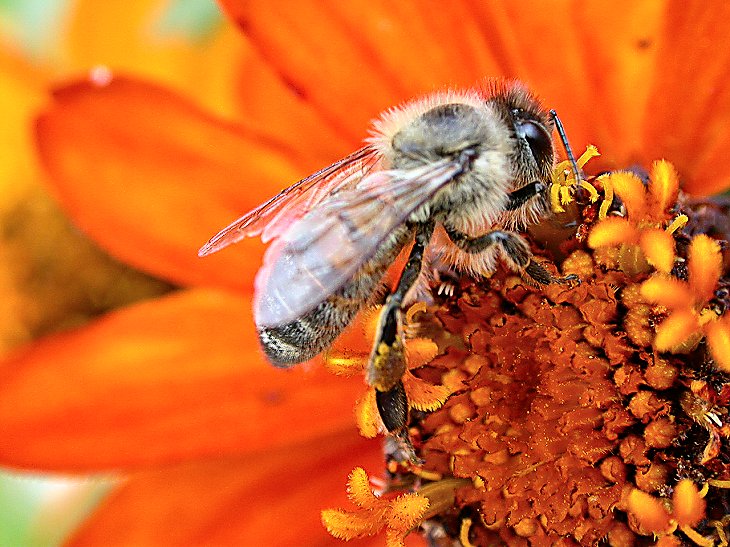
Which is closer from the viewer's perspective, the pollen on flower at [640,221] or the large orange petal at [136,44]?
the pollen on flower at [640,221]

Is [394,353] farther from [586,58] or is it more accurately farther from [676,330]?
[586,58]

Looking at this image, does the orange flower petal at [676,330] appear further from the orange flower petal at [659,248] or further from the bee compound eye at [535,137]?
the bee compound eye at [535,137]

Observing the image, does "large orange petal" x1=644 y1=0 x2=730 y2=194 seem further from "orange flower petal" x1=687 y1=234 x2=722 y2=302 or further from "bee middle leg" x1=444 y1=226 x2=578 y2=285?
"bee middle leg" x1=444 y1=226 x2=578 y2=285

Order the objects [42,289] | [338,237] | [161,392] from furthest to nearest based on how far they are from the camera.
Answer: [42,289]
[161,392]
[338,237]

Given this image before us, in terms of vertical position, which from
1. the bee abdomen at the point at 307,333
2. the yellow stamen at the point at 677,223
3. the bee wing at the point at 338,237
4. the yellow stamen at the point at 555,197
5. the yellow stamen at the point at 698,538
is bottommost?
the yellow stamen at the point at 698,538

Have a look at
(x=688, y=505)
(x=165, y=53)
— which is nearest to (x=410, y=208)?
(x=688, y=505)

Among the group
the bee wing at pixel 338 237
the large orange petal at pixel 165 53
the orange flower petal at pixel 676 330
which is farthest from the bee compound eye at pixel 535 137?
the large orange petal at pixel 165 53

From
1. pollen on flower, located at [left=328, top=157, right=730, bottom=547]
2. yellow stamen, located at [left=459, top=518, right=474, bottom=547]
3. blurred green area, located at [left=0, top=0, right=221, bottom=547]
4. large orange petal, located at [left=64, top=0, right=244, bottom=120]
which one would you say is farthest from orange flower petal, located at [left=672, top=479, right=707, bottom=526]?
large orange petal, located at [left=64, top=0, right=244, bottom=120]
